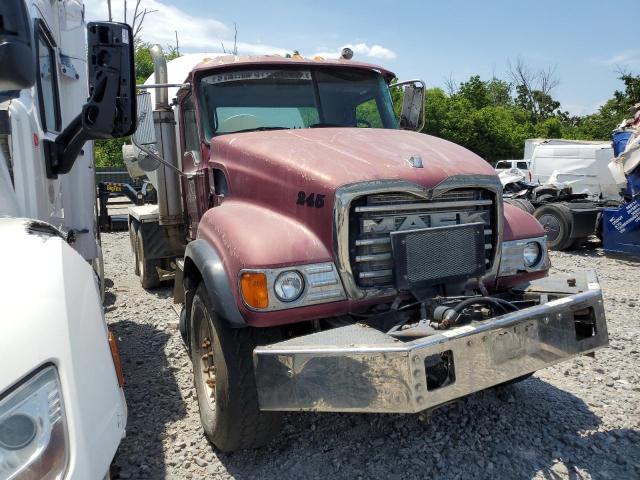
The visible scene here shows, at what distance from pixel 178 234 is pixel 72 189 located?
6.36 ft

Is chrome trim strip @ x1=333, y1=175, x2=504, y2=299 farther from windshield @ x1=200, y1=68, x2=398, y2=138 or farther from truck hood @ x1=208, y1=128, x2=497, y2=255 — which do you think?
windshield @ x1=200, y1=68, x2=398, y2=138

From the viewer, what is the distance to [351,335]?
2629 millimetres

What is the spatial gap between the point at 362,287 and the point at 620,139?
29.6ft

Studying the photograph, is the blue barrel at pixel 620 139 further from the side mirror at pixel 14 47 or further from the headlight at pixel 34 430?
the headlight at pixel 34 430

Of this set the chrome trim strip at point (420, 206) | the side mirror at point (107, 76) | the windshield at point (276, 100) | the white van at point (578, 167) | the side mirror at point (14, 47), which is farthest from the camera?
the white van at point (578, 167)

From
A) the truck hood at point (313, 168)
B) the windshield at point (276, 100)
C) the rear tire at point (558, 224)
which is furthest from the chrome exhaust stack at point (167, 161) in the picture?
the rear tire at point (558, 224)

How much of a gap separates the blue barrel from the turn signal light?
939cm

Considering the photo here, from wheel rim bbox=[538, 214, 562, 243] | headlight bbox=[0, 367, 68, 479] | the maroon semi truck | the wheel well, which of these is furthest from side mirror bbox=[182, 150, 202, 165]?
wheel rim bbox=[538, 214, 562, 243]

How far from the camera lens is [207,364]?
11.5 feet

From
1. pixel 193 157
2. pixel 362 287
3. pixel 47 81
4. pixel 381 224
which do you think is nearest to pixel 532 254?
pixel 381 224

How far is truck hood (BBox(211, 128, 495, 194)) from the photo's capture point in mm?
3043

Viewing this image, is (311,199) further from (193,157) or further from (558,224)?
(558,224)

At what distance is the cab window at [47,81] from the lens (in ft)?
10.3

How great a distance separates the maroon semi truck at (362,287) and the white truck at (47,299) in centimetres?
88
